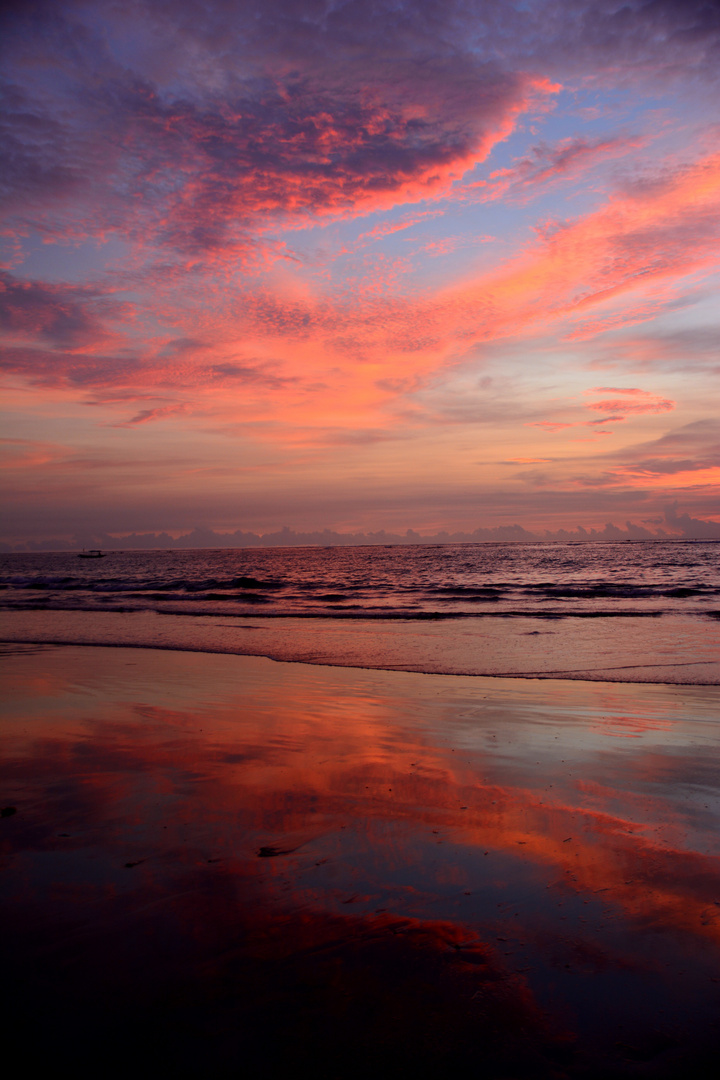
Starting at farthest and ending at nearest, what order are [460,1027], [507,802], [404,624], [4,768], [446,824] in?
[404,624]
[4,768]
[507,802]
[446,824]
[460,1027]

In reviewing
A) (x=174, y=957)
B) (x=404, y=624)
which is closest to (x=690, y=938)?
(x=174, y=957)

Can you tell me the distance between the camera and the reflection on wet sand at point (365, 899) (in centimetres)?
236

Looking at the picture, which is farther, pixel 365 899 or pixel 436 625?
pixel 436 625

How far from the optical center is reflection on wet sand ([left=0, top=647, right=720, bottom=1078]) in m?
2.36

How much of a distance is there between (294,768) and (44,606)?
27238 millimetres

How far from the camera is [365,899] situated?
3311mm

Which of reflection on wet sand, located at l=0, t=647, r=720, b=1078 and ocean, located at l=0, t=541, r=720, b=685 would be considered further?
ocean, located at l=0, t=541, r=720, b=685

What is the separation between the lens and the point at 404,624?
20.6 meters

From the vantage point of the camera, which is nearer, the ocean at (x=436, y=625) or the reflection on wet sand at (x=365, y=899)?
the reflection on wet sand at (x=365, y=899)

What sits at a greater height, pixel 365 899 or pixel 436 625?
pixel 365 899

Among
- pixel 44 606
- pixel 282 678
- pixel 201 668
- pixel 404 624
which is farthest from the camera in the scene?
pixel 44 606

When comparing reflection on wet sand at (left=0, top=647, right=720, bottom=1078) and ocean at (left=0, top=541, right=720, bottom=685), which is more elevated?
reflection on wet sand at (left=0, top=647, right=720, bottom=1078)

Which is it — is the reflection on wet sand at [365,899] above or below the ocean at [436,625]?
above

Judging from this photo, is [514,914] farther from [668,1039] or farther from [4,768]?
[4,768]
